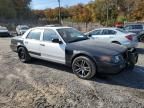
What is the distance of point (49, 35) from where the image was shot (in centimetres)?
760

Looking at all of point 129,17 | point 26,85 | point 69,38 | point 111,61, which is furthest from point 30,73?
point 129,17

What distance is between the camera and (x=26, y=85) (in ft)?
19.9

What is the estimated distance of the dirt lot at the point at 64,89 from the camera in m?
4.86

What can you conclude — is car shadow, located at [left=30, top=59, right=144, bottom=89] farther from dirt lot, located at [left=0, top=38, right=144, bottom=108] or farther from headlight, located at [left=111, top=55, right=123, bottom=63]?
headlight, located at [left=111, top=55, right=123, bottom=63]

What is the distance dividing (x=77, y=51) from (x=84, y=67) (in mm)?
521

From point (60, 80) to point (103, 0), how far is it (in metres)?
44.9

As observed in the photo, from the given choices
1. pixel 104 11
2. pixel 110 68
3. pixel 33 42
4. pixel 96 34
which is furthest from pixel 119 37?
pixel 104 11

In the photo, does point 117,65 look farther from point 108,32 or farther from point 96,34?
point 96,34

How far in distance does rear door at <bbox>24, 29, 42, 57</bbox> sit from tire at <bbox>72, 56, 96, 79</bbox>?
5.94ft

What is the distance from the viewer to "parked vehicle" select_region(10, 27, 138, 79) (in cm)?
618

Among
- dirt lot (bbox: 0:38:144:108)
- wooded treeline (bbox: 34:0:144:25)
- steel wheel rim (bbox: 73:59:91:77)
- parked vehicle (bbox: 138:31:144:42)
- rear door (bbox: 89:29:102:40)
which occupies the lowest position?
dirt lot (bbox: 0:38:144:108)

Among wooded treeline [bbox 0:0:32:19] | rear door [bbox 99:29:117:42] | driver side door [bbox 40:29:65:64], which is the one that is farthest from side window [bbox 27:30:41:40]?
wooded treeline [bbox 0:0:32:19]

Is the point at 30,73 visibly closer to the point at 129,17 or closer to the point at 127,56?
the point at 127,56

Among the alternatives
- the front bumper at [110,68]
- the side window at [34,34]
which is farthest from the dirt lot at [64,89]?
the side window at [34,34]
